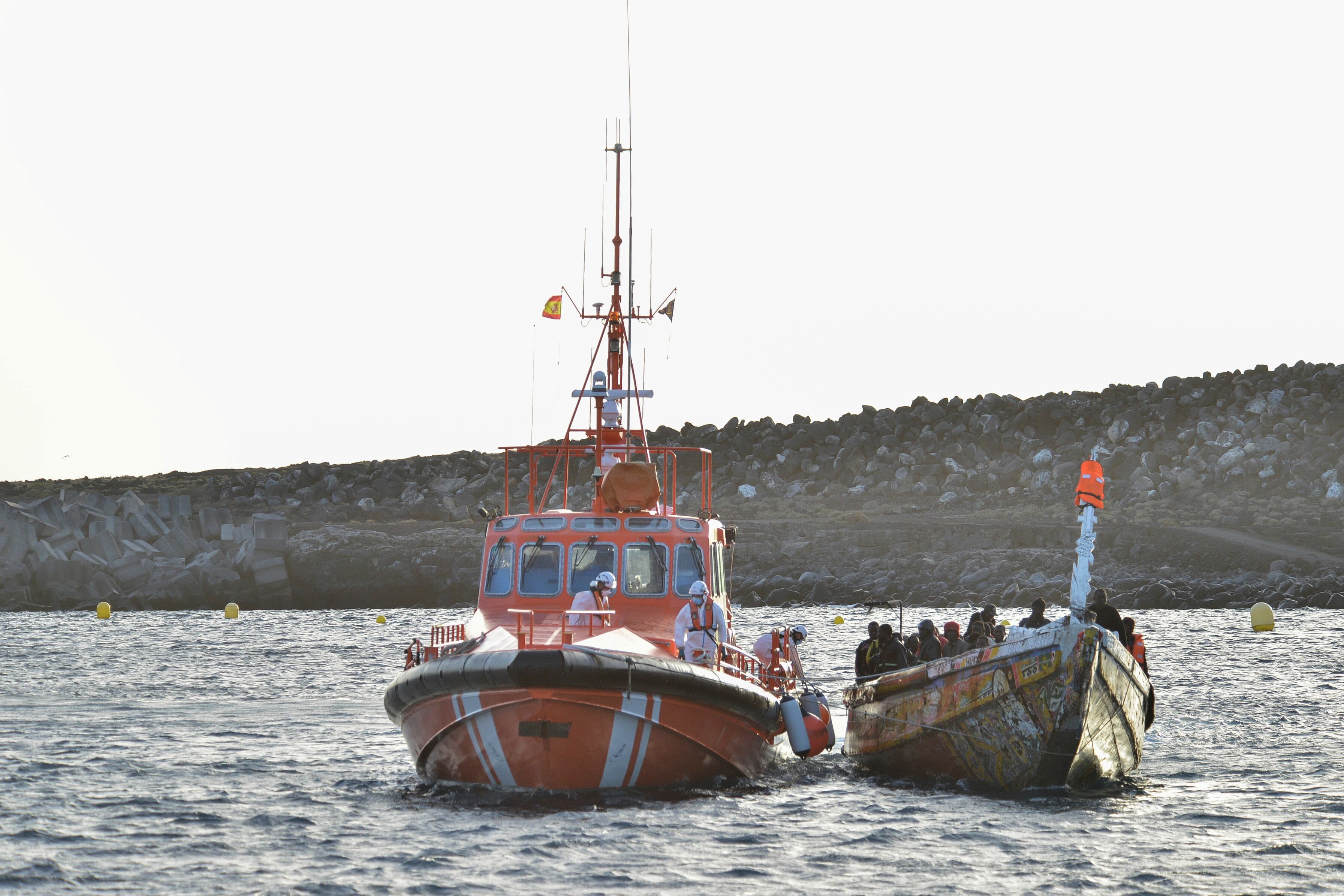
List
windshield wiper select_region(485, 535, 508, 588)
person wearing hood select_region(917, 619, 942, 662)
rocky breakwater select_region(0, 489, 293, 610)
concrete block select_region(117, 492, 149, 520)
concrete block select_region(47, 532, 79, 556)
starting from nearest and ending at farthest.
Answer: windshield wiper select_region(485, 535, 508, 588) → person wearing hood select_region(917, 619, 942, 662) → rocky breakwater select_region(0, 489, 293, 610) → concrete block select_region(47, 532, 79, 556) → concrete block select_region(117, 492, 149, 520)

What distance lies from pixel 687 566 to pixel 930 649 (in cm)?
315

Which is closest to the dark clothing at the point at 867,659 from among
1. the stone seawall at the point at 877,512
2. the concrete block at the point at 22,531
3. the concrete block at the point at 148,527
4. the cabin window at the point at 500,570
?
the cabin window at the point at 500,570

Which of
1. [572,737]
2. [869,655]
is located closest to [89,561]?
[869,655]

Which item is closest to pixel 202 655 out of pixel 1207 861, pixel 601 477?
pixel 601 477

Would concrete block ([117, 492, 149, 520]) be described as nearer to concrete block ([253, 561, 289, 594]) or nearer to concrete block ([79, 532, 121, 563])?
concrete block ([79, 532, 121, 563])

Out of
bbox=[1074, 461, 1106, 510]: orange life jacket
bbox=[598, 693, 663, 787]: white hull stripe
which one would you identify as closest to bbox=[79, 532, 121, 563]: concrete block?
bbox=[598, 693, 663, 787]: white hull stripe

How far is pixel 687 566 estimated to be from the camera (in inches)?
665

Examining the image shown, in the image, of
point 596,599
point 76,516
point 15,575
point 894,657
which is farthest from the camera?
point 76,516

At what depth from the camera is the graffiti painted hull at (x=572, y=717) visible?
13258mm

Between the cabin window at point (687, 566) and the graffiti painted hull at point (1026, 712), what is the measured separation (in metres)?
2.55

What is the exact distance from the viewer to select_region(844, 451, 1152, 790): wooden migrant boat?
1438cm

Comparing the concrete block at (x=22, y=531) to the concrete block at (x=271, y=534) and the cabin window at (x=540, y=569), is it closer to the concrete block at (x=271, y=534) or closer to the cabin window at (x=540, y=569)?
the concrete block at (x=271, y=534)

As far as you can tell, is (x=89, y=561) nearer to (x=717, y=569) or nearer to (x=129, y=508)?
(x=129, y=508)

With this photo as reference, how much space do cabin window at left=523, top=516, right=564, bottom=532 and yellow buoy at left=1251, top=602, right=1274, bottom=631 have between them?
28407mm
